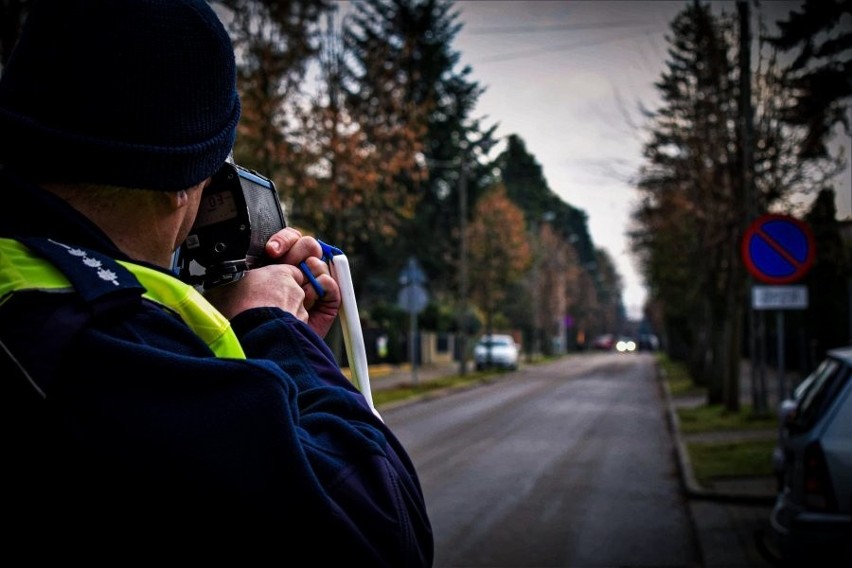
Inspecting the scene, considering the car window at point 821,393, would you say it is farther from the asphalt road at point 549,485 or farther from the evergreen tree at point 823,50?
the evergreen tree at point 823,50

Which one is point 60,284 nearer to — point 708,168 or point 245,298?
point 245,298

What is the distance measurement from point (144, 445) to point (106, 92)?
412mm

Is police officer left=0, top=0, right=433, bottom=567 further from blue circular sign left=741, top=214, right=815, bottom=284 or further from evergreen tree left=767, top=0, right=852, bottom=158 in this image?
blue circular sign left=741, top=214, right=815, bottom=284

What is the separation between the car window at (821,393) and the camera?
245 inches

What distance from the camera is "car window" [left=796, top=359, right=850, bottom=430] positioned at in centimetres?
623

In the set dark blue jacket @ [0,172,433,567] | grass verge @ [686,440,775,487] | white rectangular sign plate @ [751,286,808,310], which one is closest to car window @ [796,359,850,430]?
grass verge @ [686,440,775,487]

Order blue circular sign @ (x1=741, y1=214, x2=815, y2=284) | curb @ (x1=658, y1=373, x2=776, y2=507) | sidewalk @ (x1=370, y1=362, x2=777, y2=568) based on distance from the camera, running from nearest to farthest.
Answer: sidewalk @ (x1=370, y1=362, x2=777, y2=568)
curb @ (x1=658, y1=373, x2=776, y2=507)
blue circular sign @ (x1=741, y1=214, x2=815, y2=284)

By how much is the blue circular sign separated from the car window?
18.1 ft

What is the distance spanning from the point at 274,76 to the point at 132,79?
16788mm

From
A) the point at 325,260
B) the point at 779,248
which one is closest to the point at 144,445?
the point at 325,260

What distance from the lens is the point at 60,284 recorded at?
105 centimetres

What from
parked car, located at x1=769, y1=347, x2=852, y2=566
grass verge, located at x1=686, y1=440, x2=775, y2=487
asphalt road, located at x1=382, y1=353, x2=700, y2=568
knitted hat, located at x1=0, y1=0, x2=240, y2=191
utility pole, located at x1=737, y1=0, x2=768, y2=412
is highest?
utility pole, located at x1=737, y1=0, x2=768, y2=412

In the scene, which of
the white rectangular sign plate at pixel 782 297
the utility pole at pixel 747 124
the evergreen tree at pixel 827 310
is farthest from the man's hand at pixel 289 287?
the evergreen tree at pixel 827 310

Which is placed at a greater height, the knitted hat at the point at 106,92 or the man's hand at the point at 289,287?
the knitted hat at the point at 106,92
